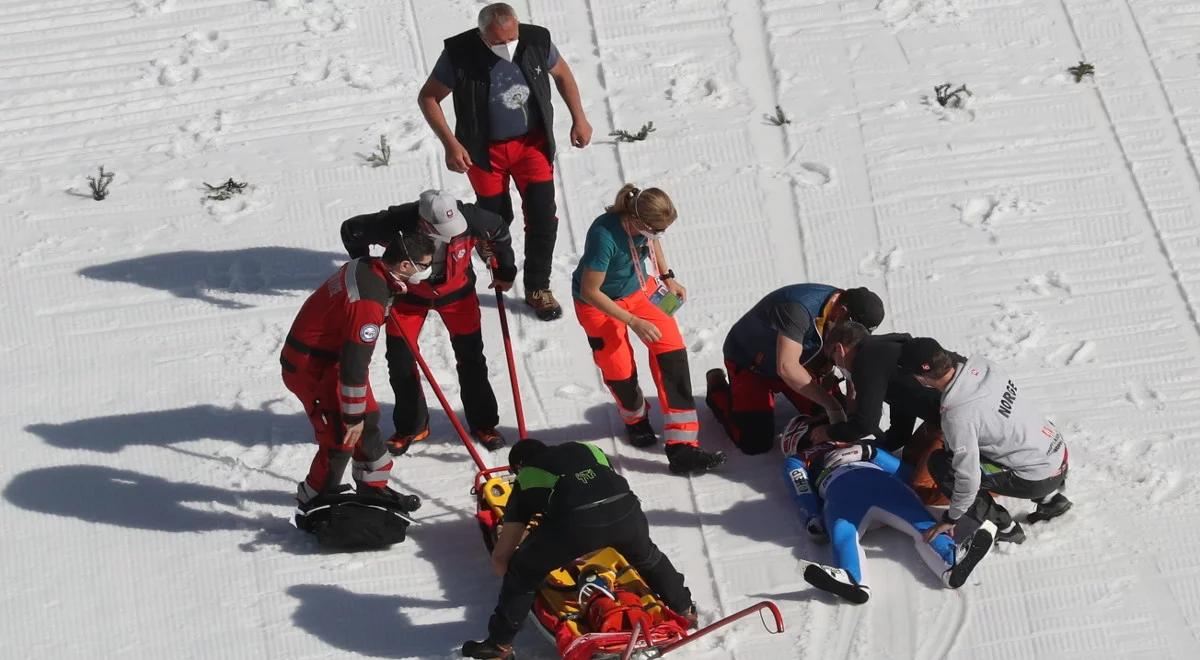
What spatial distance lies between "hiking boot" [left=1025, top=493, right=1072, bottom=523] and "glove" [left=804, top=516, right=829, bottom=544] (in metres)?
0.98

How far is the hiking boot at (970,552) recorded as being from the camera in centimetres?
725

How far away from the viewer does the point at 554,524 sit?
6.64 meters

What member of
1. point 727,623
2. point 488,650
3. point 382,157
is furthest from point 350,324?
point 382,157

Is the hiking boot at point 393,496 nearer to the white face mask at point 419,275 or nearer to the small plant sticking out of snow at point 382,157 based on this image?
the white face mask at point 419,275

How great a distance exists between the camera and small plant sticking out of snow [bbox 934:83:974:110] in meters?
10.4

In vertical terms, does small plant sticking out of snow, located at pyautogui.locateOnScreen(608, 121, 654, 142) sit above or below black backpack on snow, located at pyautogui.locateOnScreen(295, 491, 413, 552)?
above

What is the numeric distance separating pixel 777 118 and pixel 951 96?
1.15m

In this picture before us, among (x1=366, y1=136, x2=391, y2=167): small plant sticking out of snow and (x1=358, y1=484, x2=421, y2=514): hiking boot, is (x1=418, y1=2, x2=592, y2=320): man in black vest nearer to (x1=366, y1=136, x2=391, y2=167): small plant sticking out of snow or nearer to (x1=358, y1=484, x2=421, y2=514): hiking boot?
(x1=366, y1=136, x2=391, y2=167): small plant sticking out of snow

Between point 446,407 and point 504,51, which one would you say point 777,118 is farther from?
point 446,407

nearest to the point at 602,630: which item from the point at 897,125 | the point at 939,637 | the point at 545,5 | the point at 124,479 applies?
the point at 939,637

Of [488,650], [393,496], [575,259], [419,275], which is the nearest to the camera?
[488,650]

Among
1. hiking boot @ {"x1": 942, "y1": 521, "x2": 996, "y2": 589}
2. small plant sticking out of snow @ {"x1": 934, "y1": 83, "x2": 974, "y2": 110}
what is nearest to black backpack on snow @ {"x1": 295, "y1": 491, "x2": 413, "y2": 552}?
hiking boot @ {"x1": 942, "y1": 521, "x2": 996, "y2": 589}

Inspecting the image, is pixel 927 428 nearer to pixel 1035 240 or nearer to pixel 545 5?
pixel 1035 240

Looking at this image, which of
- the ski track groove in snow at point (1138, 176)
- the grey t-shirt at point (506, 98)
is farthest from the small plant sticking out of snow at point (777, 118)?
the grey t-shirt at point (506, 98)
